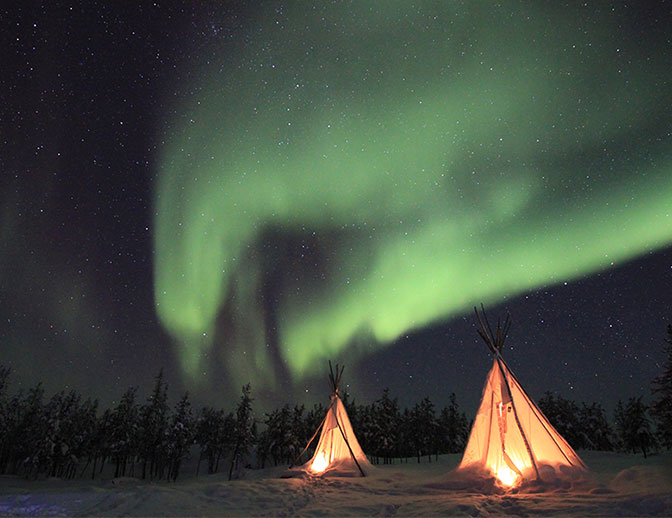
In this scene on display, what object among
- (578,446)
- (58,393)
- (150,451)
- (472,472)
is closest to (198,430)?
(150,451)

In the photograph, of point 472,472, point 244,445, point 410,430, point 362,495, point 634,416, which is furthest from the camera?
point 410,430

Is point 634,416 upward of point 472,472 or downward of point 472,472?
upward

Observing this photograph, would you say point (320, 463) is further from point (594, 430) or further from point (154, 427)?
point (594, 430)

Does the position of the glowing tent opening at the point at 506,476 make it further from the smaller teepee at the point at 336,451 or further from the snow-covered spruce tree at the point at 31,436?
the snow-covered spruce tree at the point at 31,436

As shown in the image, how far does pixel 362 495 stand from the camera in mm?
10164

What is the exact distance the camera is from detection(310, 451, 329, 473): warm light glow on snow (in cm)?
1662

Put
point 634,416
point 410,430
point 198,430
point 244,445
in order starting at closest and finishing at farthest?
point 634,416
point 244,445
point 410,430
point 198,430

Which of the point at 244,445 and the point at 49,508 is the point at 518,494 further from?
the point at 244,445

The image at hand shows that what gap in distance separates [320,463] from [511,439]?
923 centimetres

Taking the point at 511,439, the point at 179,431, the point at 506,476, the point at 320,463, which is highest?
the point at 179,431

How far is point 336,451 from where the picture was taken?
57.0 ft

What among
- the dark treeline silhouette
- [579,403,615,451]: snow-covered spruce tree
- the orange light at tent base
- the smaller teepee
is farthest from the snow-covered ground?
[579,403,615,451]: snow-covered spruce tree

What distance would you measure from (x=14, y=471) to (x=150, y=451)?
17.6m

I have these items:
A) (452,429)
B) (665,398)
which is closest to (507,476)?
(665,398)
